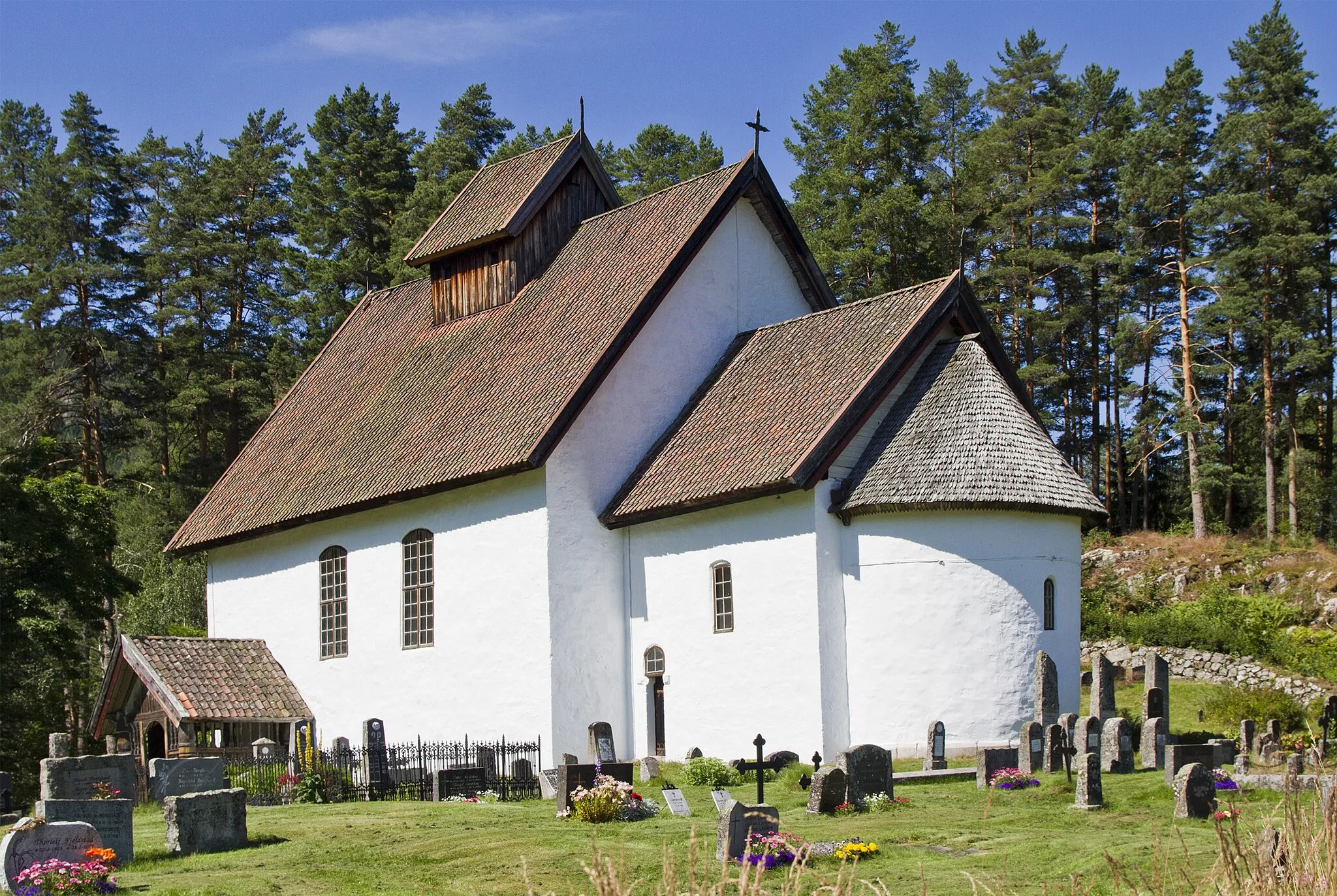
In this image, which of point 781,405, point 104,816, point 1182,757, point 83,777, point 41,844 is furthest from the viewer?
point 781,405

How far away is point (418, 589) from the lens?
1087 inches

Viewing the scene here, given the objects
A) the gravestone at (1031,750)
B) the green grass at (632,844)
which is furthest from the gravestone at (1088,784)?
the gravestone at (1031,750)

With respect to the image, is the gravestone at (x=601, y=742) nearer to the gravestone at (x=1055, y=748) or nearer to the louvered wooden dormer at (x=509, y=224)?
the gravestone at (x=1055, y=748)

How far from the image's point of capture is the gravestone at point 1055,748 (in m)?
20.3

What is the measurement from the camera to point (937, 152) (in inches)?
2180

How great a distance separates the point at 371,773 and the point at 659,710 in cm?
561

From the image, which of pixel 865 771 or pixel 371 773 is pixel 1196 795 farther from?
pixel 371 773

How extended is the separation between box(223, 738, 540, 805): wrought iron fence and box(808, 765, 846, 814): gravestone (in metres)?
6.27

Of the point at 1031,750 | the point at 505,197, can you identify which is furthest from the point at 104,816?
the point at 505,197

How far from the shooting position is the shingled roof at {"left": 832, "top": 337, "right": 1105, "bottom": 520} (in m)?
23.7

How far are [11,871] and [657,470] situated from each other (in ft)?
48.7

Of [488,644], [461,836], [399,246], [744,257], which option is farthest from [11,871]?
[399,246]

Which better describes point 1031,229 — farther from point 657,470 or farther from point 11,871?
point 11,871

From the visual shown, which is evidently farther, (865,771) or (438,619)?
(438,619)
